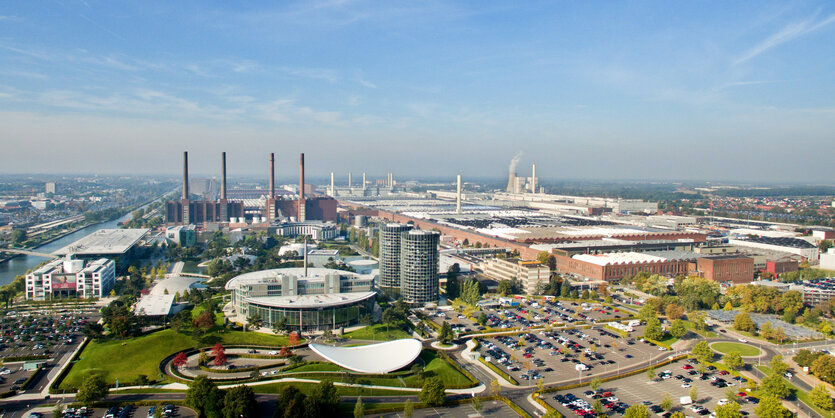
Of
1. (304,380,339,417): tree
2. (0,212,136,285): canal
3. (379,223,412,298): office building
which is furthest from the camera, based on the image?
(0,212,136,285): canal

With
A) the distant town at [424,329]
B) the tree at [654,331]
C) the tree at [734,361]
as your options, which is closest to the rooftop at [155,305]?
the distant town at [424,329]

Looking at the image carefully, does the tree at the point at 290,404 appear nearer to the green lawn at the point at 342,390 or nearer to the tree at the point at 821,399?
the green lawn at the point at 342,390

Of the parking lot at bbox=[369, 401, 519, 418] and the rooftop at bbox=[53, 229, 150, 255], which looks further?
the rooftop at bbox=[53, 229, 150, 255]

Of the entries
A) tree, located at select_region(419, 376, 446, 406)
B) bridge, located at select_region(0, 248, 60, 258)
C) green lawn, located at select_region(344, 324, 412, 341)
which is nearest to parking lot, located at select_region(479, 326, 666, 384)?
tree, located at select_region(419, 376, 446, 406)

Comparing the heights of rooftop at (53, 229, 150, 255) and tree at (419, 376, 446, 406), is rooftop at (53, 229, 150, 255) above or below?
above

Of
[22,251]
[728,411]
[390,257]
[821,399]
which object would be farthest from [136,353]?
[22,251]

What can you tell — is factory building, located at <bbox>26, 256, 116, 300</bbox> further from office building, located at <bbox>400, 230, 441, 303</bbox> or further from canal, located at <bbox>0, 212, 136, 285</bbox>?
office building, located at <bbox>400, 230, 441, 303</bbox>

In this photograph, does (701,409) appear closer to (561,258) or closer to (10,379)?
(10,379)

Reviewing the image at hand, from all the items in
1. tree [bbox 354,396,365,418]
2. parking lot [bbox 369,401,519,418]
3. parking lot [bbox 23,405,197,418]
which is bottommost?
parking lot [bbox 369,401,519,418]
